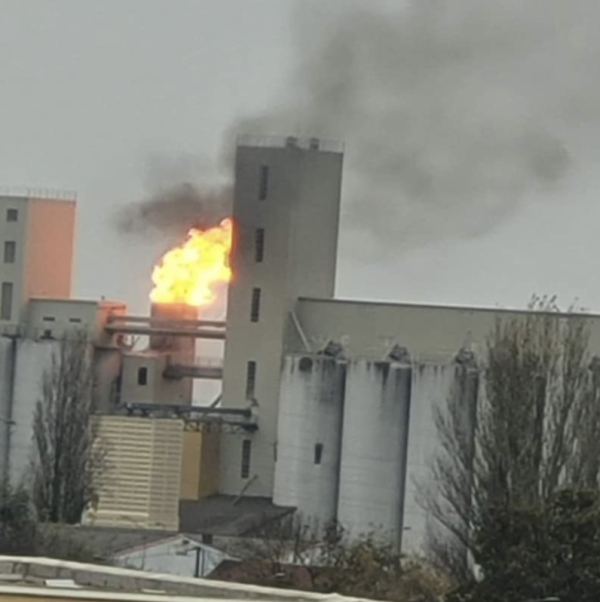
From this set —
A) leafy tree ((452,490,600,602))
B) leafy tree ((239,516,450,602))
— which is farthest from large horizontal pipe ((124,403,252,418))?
leafy tree ((452,490,600,602))

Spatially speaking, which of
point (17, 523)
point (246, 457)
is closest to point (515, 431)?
point (17, 523)

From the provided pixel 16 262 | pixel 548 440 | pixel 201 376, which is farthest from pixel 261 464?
pixel 548 440

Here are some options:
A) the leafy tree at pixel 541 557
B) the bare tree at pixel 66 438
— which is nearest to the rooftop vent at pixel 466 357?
the bare tree at pixel 66 438

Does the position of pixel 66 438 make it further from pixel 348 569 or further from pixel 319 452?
pixel 348 569

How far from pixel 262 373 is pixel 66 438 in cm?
469

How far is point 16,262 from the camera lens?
59.5 m

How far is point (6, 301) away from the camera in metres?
59.7

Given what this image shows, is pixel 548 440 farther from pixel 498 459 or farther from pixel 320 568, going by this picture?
pixel 320 568

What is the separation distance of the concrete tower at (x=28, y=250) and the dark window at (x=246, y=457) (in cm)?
591

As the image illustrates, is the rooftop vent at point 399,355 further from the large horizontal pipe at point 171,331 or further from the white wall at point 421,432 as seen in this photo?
the large horizontal pipe at point 171,331

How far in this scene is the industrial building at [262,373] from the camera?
53.2 meters

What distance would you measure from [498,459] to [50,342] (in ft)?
59.6

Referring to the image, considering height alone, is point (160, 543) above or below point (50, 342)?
below

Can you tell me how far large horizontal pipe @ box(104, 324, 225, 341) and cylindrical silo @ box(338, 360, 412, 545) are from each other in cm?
559
